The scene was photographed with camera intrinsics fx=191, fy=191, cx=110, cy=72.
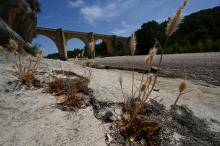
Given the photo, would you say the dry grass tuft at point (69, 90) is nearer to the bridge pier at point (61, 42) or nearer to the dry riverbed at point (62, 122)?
the dry riverbed at point (62, 122)

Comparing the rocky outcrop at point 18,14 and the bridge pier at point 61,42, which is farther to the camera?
the bridge pier at point 61,42

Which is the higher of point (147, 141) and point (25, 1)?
point (25, 1)

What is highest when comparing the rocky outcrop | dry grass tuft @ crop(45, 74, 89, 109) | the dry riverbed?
the rocky outcrop

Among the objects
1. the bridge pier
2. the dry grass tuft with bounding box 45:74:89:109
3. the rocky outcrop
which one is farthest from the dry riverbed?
the bridge pier

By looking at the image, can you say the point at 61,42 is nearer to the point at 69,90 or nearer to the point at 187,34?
the point at 187,34

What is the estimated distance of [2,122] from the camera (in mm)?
1078

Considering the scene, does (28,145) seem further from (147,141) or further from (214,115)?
(214,115)

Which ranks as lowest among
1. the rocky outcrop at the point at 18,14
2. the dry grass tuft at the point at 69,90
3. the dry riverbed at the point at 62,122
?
the dry riverbed at the point at 62,122

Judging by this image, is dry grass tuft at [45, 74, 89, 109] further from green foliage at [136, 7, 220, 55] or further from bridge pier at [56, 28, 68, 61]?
bridge pier at [56, 28, 68, 61]

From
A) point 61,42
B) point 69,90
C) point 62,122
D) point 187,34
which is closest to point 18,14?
point 69,90

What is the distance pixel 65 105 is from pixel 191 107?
3.38ft

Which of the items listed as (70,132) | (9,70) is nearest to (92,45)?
(9,70)

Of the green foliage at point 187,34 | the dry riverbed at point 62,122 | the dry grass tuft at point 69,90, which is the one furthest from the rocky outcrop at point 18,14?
the green foliage at point 187,34

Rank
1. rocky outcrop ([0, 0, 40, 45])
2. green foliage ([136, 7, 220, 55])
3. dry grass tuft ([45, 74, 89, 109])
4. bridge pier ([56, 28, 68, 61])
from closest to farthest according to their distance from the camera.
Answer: dry grass tuft ([45, 74, 89, 109]), rocky outcrop ([0, 0, 40, 45]), green foliage ([136, 7, 220, 55]), bridge pier ([56, 28, 68, 61])
